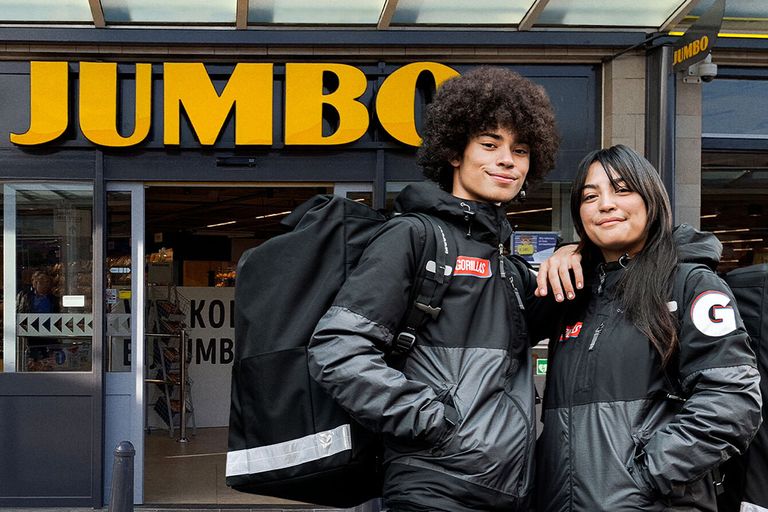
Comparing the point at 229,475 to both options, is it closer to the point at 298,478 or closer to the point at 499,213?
the point at 298,478

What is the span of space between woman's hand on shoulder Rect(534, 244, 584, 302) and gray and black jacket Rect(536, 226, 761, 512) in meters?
0.12

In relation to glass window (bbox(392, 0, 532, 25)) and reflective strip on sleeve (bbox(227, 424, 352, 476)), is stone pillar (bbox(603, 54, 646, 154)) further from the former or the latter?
reflective strip on sleeve (bbox(227, 424, 352, 476))

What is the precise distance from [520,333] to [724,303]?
0.56m

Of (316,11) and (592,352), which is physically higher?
(316,11)

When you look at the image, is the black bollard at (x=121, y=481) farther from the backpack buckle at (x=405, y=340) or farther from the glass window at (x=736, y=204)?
the glass window at (x=736, y=204)

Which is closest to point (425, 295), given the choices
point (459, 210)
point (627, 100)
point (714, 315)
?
point (459, 210)

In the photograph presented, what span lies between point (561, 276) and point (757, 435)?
71 cm

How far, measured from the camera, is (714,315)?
7.34 feet

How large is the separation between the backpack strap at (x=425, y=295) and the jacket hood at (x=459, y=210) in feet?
0.50

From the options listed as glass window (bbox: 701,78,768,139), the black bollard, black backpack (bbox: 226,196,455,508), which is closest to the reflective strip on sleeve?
black backpack (bbox: 226,196,455,508)

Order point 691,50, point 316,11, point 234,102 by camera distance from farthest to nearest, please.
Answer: point 234,102 → point 316,11 → point 691,50

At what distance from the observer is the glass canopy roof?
6.49 m

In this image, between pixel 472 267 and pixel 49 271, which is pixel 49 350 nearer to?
pixel 49 271

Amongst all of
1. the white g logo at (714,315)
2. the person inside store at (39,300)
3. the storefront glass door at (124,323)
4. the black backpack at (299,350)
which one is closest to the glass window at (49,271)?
the person inside store at (39,300)
